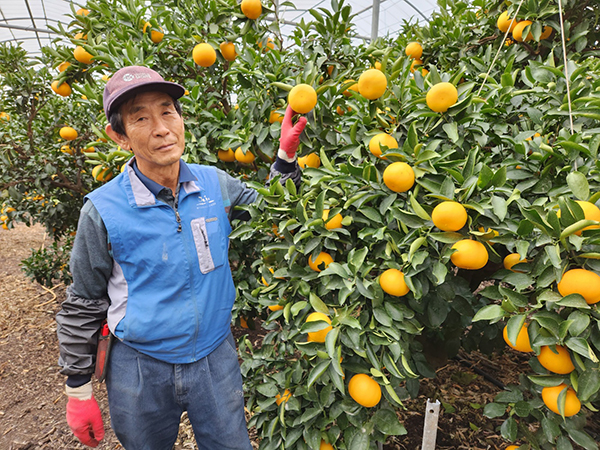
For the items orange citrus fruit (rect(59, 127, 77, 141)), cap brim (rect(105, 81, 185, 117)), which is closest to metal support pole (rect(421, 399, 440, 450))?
cap brim (rect(105, 81, 185, 117))

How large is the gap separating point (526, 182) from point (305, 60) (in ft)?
3.56

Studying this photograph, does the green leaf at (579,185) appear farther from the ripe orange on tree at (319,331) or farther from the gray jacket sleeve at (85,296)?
the gray jacket sleeve at (85,296)

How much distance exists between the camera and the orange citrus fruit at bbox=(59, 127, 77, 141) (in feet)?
10.2

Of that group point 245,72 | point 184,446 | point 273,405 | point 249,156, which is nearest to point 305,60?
point 245,72

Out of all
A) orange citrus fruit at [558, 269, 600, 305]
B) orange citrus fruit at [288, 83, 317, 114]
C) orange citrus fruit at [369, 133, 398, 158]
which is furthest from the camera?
orange citrus fruit at [288, 83, 317, 114]

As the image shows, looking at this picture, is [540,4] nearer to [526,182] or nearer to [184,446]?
[526,182]

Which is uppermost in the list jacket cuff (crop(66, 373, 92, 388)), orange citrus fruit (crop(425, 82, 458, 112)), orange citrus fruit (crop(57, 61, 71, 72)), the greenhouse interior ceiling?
the greenhouse interior ceiling

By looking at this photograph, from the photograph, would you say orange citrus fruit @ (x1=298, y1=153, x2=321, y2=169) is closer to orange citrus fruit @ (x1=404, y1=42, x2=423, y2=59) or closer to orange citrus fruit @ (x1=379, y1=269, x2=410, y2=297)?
orange citrus fruit @ (x1=379, y1=269, x2=410, y2=297)

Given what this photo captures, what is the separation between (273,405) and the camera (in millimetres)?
1432

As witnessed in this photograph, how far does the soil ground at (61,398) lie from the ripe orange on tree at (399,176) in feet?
5.21

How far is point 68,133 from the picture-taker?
3.13 m

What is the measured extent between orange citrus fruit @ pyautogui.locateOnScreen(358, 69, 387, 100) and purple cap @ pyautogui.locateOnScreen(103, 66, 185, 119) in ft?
2.20

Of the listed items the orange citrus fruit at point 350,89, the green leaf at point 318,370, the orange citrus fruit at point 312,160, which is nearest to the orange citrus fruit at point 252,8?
the orange citrus fruit at point 350,89

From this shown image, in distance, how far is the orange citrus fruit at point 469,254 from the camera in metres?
0.95
